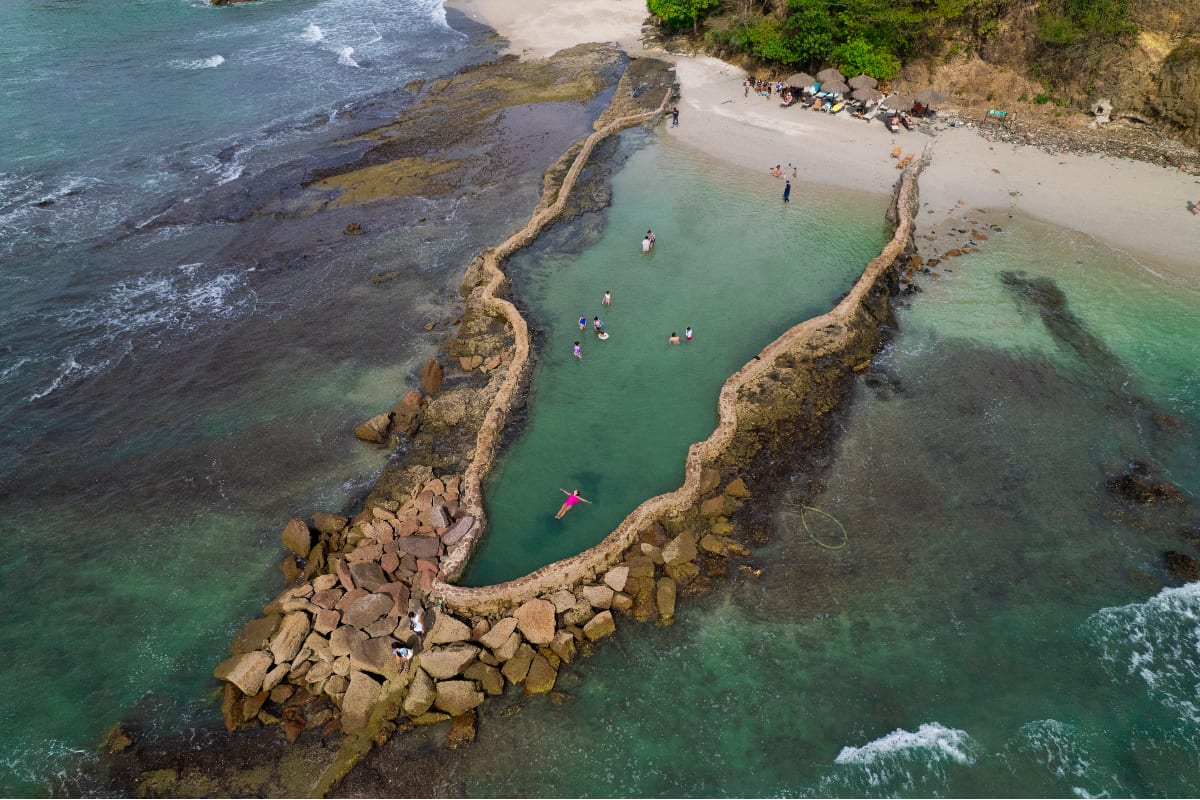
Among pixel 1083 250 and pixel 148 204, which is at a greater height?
pixel 1083 250

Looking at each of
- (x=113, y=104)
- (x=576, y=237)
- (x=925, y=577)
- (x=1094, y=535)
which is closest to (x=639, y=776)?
(x=925, y=577)

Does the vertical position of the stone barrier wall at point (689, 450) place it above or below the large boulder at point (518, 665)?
above

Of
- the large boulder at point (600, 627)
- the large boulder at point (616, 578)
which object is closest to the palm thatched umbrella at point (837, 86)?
the large boulder at point (616, 578)

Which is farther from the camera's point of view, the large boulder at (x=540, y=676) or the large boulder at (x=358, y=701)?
the large boulder at (x=540, y=676)

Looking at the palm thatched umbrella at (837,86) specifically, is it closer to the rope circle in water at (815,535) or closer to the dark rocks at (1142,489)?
the dark rocks at (1142,489)

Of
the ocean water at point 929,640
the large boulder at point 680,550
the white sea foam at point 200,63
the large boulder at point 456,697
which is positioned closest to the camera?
the ocean water at point 929,640

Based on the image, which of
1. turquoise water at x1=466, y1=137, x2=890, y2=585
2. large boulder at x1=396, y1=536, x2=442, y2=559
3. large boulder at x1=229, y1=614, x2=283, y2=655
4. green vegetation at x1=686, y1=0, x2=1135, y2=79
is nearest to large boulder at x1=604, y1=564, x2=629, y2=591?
turquoise water at x1=466, y1=137, x2=890, y2=585

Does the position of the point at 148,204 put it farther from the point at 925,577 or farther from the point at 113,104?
the point at 925,577
